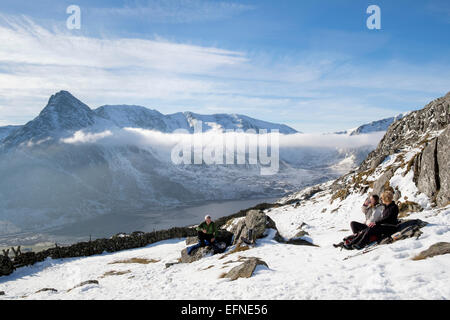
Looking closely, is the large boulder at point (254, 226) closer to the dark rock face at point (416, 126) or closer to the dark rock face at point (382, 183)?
the dark rock face at point (382, 183)

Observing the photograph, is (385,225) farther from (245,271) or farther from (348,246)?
(245,271)

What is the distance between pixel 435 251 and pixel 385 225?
326 cm

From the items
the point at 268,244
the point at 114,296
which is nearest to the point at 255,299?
the point at 114,296

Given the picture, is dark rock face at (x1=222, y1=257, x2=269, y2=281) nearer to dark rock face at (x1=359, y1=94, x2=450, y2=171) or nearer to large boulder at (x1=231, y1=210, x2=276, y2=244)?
large boulder at (x1=231, y1=210, x2=276, y2=244)

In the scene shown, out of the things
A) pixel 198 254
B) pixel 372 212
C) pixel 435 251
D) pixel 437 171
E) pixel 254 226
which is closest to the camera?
pixel 435 251

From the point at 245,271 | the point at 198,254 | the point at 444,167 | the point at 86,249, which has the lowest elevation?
the point at 86,249

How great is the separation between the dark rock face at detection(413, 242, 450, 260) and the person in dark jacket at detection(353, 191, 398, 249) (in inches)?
109

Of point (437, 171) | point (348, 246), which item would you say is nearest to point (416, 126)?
point (437, 171)

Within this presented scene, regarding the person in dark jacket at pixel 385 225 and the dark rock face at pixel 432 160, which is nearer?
the person in dark jacket at pixel 385 225

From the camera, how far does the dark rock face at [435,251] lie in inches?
404

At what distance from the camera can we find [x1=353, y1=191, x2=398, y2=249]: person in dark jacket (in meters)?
13.6

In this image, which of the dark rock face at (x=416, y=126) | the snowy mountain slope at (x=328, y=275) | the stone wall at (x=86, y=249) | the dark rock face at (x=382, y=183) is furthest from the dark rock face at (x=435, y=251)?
the stone wall at (x=86, y=249)

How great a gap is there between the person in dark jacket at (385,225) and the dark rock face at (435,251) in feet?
9.10

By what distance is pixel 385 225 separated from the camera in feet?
44.8
